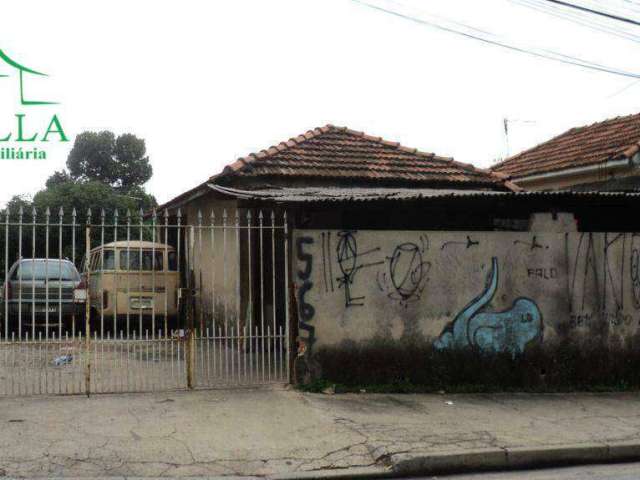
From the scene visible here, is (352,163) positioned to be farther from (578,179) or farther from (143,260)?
(578,179)

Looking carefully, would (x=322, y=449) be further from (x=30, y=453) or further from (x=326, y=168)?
(x=326, y=168)

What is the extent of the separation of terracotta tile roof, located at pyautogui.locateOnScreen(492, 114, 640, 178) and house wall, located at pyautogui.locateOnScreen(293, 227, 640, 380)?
3.93 m

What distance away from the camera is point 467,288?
871 cm

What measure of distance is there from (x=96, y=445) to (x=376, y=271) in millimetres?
3855

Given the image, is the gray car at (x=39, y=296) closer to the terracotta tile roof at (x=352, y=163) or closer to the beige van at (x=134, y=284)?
the beige van at (x=134, y=284)

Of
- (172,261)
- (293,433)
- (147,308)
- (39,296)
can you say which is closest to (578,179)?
(172,261)

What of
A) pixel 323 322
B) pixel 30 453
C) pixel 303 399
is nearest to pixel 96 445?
pixel 30 453

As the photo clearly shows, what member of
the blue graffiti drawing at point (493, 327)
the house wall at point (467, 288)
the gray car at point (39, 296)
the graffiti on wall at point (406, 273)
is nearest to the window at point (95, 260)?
the gray car at point (39, 296)

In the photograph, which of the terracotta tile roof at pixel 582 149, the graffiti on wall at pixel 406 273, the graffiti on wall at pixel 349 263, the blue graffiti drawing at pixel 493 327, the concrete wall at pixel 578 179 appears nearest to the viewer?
the graffiti on wall at pixel 349 263

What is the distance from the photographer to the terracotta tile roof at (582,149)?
1283cm

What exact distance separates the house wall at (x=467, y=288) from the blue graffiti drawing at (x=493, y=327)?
0.04 feet

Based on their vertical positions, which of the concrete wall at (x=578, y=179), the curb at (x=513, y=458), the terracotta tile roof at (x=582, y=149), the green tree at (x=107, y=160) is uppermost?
the green tree at (x=107, y=160)

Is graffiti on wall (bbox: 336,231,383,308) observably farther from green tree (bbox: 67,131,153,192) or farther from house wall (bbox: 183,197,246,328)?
green tree (bbox: 67,131,153,192)

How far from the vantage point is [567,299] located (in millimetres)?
8992
